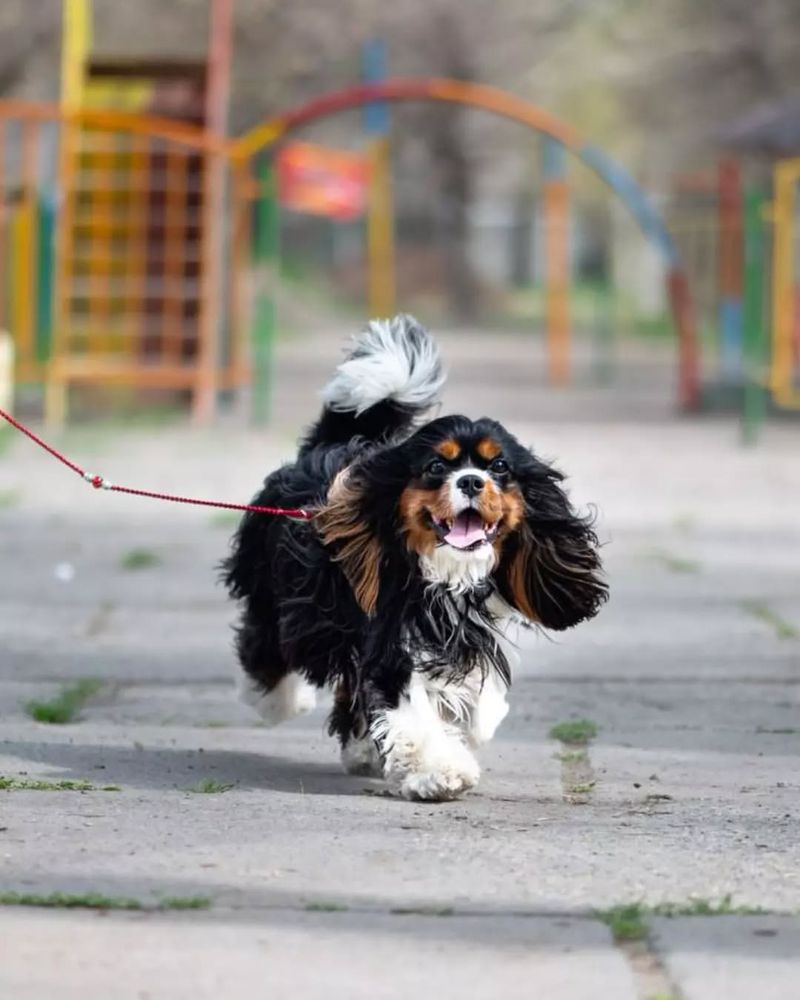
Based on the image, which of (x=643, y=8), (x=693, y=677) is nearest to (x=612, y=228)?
(x=643, y=8)

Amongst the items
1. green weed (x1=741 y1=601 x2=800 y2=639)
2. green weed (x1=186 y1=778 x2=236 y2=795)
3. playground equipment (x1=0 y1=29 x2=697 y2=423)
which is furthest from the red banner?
green weed (x1=186 y1=778 x2=236 y2=795)

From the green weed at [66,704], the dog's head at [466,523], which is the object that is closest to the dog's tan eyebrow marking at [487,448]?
the dog's head at [466,523]

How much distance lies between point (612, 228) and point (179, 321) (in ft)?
54.5

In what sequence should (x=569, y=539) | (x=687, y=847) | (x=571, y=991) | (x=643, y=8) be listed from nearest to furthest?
(x=571, y=991) < (x=687, y=847) < (x=569, y=539) < (x=643, y=8)

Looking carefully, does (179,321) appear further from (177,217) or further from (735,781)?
(735,781)

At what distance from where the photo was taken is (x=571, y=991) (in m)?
3.36

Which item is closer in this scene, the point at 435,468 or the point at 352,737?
the point at 435,468

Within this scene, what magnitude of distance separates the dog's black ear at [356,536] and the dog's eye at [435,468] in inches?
9.7

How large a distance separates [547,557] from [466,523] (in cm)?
33

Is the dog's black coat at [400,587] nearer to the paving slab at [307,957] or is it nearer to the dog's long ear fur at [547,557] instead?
the dog's long ear fur at [547,557]

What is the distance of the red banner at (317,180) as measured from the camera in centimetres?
2177

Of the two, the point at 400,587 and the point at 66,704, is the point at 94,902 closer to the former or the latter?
the point at 400,587

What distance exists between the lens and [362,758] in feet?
17.8

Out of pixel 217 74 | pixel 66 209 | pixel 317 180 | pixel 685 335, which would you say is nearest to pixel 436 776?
pixel 66 209
